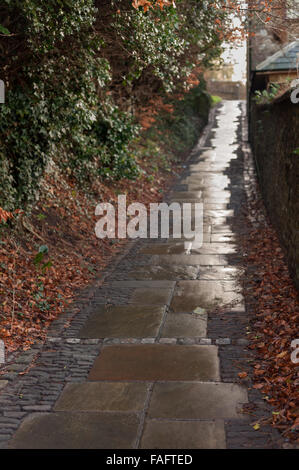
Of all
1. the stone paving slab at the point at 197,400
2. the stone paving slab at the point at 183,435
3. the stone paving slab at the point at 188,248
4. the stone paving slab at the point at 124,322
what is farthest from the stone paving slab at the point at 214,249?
the stone paving slab at the point at 183,435

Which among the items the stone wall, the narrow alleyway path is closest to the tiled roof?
the stone wall

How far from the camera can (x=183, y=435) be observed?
3439 mm

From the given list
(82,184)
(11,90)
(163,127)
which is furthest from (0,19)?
(163,127)

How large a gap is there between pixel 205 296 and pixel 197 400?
101 inches

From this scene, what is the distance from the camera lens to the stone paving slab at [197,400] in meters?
3.71

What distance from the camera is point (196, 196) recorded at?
43.1ft

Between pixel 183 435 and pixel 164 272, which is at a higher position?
pixel 183 435

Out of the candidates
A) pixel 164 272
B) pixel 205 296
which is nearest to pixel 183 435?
pixel 205 296

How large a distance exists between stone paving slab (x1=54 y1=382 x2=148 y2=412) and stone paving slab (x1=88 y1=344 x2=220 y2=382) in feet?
0.48

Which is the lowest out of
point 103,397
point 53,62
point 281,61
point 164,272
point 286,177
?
point 164,272

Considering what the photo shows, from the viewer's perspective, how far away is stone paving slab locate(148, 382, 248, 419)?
12.2 feet

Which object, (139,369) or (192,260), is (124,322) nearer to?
(139,369)

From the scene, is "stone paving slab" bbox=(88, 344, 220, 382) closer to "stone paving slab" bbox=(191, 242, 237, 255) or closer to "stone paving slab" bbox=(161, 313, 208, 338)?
"stone paving slab" bbox=(161, 313, 208, 338)

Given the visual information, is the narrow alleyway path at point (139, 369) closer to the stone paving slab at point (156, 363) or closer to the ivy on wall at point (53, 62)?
the stone paving slab at point (156, 363)
